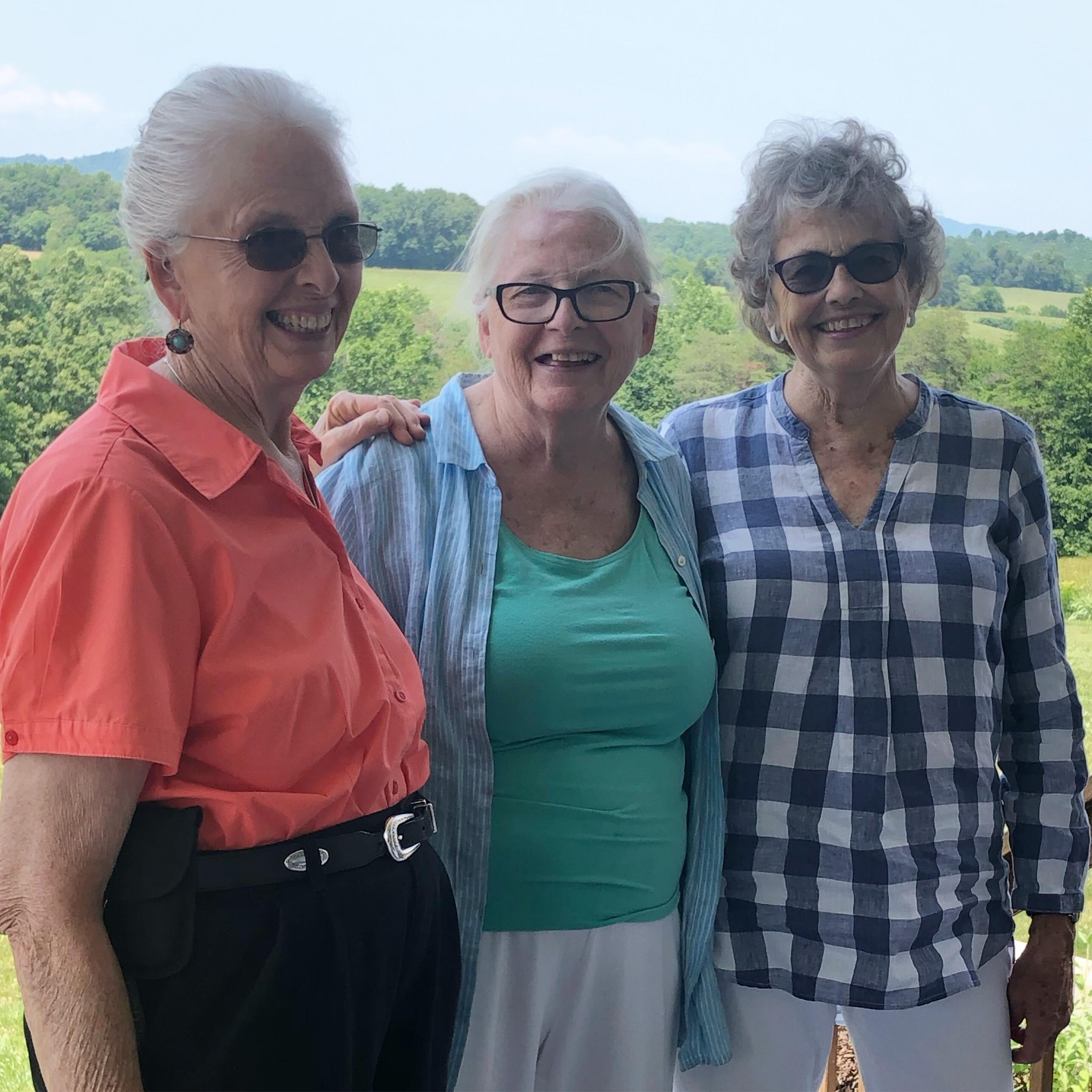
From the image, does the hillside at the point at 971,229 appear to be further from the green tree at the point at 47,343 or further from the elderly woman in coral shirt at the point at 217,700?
the green tree at the point at 47,343

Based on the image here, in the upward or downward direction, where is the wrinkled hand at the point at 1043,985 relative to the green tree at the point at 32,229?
downward

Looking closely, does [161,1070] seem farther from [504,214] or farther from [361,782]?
[504,214]

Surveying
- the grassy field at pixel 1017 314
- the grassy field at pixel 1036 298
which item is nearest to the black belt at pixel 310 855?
the grassy field at pixel 1017 314

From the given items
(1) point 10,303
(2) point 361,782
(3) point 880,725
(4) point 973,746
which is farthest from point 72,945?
(1) point 10,303

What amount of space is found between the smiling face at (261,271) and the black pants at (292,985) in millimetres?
442

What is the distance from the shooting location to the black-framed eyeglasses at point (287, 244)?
96 centimetres

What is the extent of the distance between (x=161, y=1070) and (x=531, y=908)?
0.53 metres

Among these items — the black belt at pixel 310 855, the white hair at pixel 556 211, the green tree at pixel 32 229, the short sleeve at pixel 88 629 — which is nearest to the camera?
the short sleeve at pixel 88 629

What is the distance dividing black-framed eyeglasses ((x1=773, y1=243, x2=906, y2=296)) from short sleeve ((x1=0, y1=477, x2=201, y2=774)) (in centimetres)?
97

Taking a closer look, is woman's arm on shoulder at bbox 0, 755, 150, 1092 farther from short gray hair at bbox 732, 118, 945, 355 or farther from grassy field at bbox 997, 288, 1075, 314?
grassy field at bbox 997, 288, 1075, 314

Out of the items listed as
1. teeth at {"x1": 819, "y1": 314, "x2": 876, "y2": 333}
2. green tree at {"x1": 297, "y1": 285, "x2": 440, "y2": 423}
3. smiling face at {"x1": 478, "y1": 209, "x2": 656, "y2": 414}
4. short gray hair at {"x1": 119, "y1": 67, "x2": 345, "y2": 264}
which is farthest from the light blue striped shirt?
green tree at {"x1": 297, "y1": 285, "x2": 440, "y2": 423}

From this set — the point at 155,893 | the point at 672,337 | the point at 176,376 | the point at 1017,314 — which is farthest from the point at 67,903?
the point at 1017,314

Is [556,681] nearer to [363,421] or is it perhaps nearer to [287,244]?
[363,421]

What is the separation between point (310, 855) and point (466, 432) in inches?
25.8
